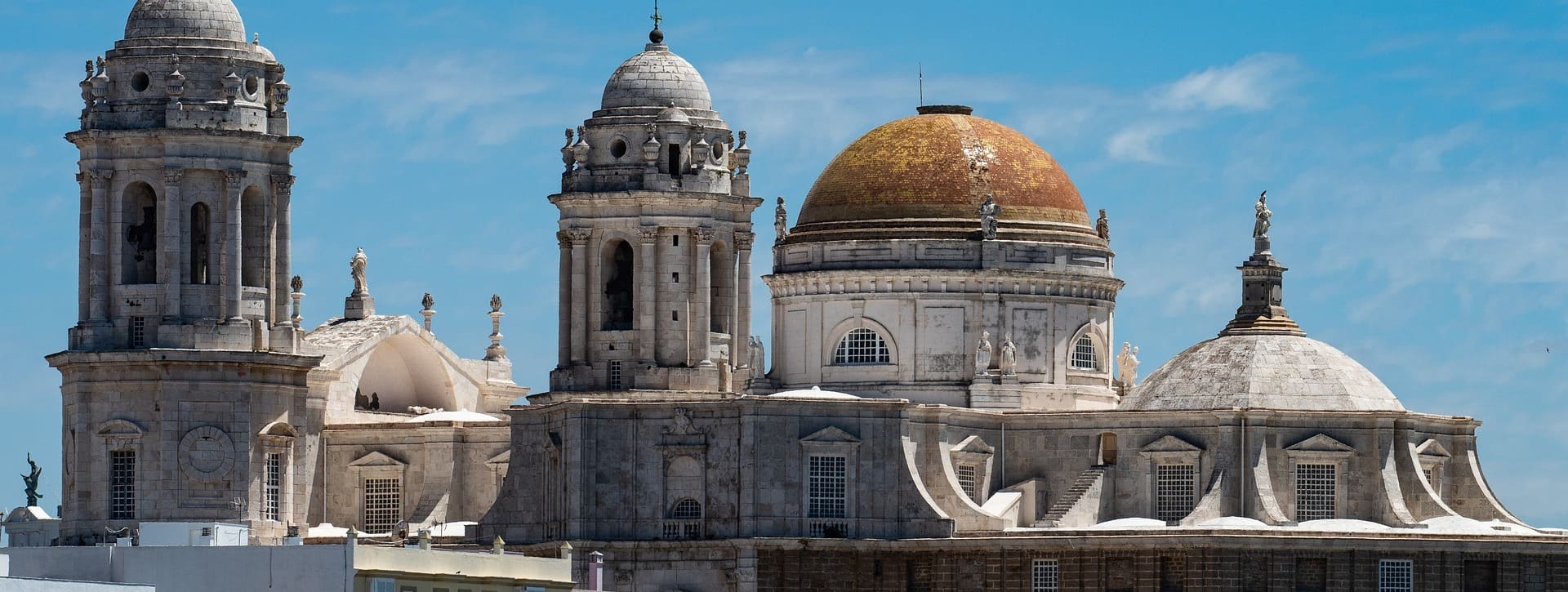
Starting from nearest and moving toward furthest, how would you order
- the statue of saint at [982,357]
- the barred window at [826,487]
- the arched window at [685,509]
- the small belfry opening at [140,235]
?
the barred window at [826,487] < the arched window at [685,509] < the small belfry opening at [140,235] < the statue of saint at [982,357]

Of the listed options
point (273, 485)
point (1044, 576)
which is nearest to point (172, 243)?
point (273, 485)

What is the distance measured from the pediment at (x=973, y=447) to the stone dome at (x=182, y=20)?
1061 inches

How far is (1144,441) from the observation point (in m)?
141

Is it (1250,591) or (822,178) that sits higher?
(822,178)

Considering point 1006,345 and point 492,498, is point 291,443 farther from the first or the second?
point 1006,345

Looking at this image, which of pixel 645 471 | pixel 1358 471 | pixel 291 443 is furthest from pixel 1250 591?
pixel 291 443

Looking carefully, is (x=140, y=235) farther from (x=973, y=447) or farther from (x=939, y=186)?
(x=973, y=447)

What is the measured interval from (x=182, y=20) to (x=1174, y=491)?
117 feet

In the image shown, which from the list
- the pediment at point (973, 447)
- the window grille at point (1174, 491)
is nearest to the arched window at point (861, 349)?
the pediment at point (973, 447)

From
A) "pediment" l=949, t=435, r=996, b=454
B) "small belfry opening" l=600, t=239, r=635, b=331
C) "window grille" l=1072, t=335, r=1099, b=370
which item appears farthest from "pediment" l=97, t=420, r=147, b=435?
"window grille" l=1072, t=335, r=1099, b=370

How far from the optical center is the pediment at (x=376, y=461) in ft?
485

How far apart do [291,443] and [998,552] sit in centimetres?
2402

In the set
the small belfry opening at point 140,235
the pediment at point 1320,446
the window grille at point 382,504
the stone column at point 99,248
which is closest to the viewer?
the pediment at point 1320,446

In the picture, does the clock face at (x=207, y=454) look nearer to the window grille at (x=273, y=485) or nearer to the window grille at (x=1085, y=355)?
the window grille at (x=273, y=485)
